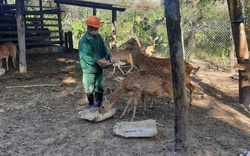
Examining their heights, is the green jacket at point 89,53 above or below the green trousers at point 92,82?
above

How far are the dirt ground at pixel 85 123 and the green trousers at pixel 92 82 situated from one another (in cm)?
63

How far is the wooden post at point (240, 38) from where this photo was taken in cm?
683

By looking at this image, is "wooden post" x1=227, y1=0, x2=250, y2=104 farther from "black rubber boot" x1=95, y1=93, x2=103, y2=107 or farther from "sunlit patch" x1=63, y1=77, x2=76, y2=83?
"sunlit patch" x1=63, y1=77, x2=76, y2=83

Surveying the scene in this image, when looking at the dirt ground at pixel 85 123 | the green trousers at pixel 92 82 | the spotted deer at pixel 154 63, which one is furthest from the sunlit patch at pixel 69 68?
the green trousers at pixel 92 82

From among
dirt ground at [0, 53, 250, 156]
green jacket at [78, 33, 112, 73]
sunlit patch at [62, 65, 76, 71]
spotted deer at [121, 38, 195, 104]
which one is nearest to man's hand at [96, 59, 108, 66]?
green jacket at [78, 33, 112, 73]

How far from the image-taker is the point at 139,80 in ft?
18.5

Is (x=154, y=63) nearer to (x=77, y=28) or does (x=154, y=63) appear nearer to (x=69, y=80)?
(x=69, y=80)

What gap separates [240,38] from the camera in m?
6.98

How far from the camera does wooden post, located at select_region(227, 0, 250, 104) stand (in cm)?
683

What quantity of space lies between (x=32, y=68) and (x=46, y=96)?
11.9 feet

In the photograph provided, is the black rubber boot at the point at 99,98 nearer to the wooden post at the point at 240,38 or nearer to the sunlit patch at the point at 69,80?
the sunlit patch at the point at 69,80

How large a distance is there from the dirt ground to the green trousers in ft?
2.06

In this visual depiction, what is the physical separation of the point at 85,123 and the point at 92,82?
0.87 meters

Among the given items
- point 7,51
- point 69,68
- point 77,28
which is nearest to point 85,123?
point 69,68
